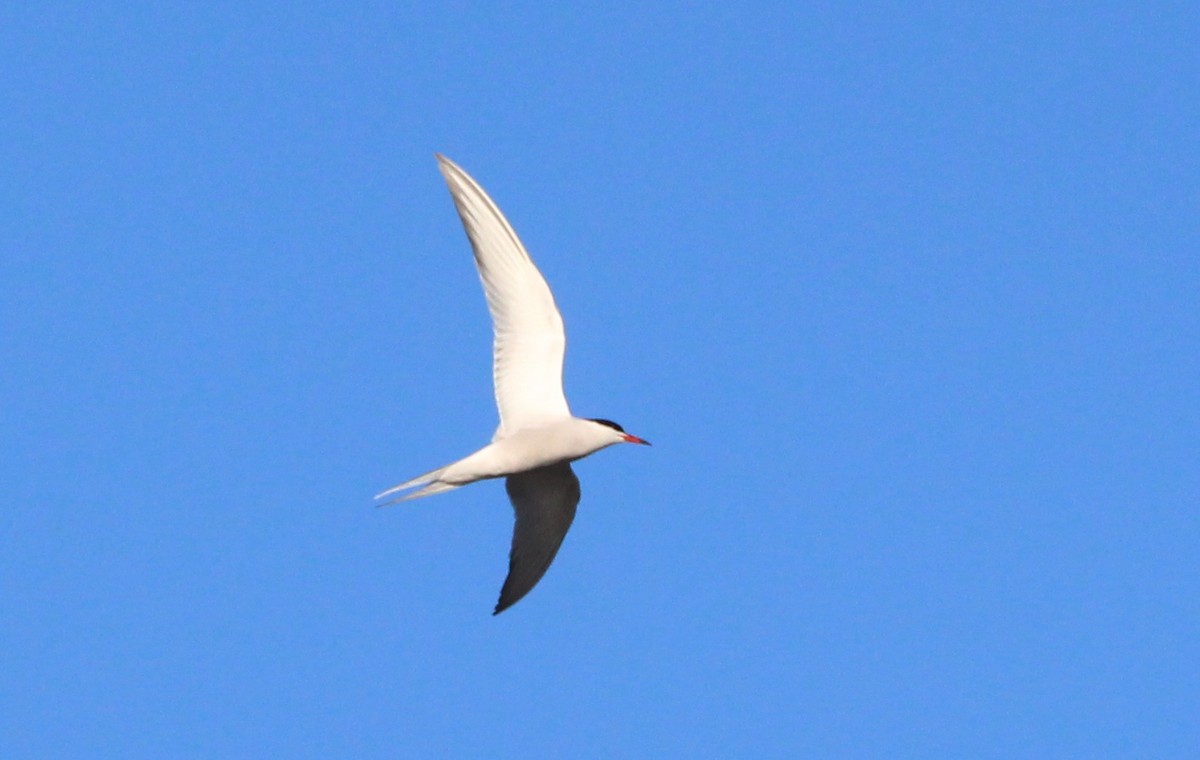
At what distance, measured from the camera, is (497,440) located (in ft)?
48.9

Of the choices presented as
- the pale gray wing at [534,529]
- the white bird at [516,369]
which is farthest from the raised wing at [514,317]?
the pale gray wing at [534,529]

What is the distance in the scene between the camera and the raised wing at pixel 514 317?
13906mm

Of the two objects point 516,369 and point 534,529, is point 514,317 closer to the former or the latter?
point 516,369

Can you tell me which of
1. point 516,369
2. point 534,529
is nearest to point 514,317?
point 516,369

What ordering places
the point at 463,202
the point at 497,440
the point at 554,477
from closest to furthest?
the point at 463,202 → the point at 497,440 → the point at 554,477

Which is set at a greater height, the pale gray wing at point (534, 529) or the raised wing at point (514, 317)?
the raised wing at point (514, 317)

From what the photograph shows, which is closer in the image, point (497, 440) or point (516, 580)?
point (497, 440)

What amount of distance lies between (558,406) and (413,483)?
5.24ft

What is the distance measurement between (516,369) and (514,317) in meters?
0.55

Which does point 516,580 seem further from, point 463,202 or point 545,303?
point 463,202

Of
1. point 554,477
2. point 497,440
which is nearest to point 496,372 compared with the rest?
point 497,440

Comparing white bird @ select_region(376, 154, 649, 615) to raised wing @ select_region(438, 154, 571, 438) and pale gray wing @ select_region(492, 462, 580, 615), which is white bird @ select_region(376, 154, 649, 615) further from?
pale gray wing @ select_region(492, 462, 580, 615)

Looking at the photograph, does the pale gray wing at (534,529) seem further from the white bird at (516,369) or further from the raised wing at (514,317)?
the raised wing at (514,317)

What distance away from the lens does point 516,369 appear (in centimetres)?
1498
